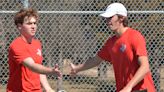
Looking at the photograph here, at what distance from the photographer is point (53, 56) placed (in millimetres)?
8539

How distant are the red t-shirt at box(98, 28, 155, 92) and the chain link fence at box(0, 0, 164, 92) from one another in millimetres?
3292

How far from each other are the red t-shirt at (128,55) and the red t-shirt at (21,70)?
779 millimetres

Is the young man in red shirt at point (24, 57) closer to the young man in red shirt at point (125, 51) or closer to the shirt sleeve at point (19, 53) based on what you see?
Answer: the shirt sleeve at point (19, 53)

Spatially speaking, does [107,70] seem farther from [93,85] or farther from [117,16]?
[117,16]

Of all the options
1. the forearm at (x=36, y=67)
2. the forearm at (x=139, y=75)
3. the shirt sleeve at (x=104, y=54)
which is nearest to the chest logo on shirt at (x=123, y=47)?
the forearm at (x=139, y=75)

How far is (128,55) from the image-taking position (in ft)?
16.3

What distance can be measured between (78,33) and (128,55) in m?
3.76

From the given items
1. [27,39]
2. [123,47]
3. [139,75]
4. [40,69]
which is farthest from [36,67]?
[139,75]

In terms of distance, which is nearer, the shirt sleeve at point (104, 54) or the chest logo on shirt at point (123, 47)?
the chest logo on shirt at point (123, 47)

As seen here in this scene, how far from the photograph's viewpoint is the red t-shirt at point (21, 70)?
509cm

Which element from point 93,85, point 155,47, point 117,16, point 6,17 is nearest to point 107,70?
point 93,85

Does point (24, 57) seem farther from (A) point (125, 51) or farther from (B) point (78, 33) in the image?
(B) point (78, 33)

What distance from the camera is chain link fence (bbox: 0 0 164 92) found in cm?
852

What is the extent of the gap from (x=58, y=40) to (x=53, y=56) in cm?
28
